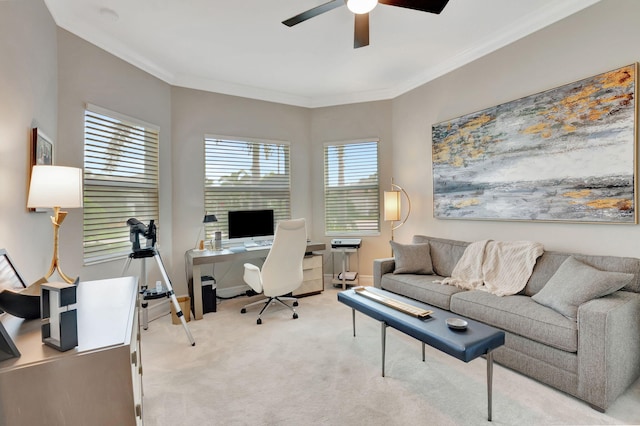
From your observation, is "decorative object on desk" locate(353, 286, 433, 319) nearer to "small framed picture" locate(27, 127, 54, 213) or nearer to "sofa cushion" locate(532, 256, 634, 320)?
"sofa cushion" locate(532, 256, 634, 320)

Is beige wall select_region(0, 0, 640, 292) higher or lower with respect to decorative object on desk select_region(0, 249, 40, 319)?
higher

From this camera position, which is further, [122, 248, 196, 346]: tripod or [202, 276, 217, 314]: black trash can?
[202, 276, 217, 314]: black trash can

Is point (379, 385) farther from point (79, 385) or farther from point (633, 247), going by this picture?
point (633, 247)

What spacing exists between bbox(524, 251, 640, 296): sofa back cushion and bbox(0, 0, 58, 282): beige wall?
146 inches

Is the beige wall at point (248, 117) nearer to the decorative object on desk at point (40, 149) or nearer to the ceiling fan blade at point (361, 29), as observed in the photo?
the decorative object on desk at point (40, 149)

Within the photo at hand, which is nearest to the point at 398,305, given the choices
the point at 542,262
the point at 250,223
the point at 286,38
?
the point at 542,262

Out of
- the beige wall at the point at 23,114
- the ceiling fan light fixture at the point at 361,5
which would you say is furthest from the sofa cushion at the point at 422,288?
the beige wall at the point at 23,114

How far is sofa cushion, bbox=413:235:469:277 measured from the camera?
11.0 ft

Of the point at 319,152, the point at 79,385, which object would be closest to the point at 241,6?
the point at 319,152

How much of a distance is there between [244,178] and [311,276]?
1.74 m

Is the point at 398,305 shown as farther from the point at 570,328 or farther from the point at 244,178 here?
the point at 244,178

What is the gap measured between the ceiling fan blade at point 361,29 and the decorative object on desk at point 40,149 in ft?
7.91

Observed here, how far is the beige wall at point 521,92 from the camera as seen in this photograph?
231 centimetres

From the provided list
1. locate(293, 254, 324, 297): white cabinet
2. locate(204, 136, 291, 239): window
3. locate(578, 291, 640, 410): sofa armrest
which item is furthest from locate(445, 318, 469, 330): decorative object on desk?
locate(204, 136, 291, 239): window
